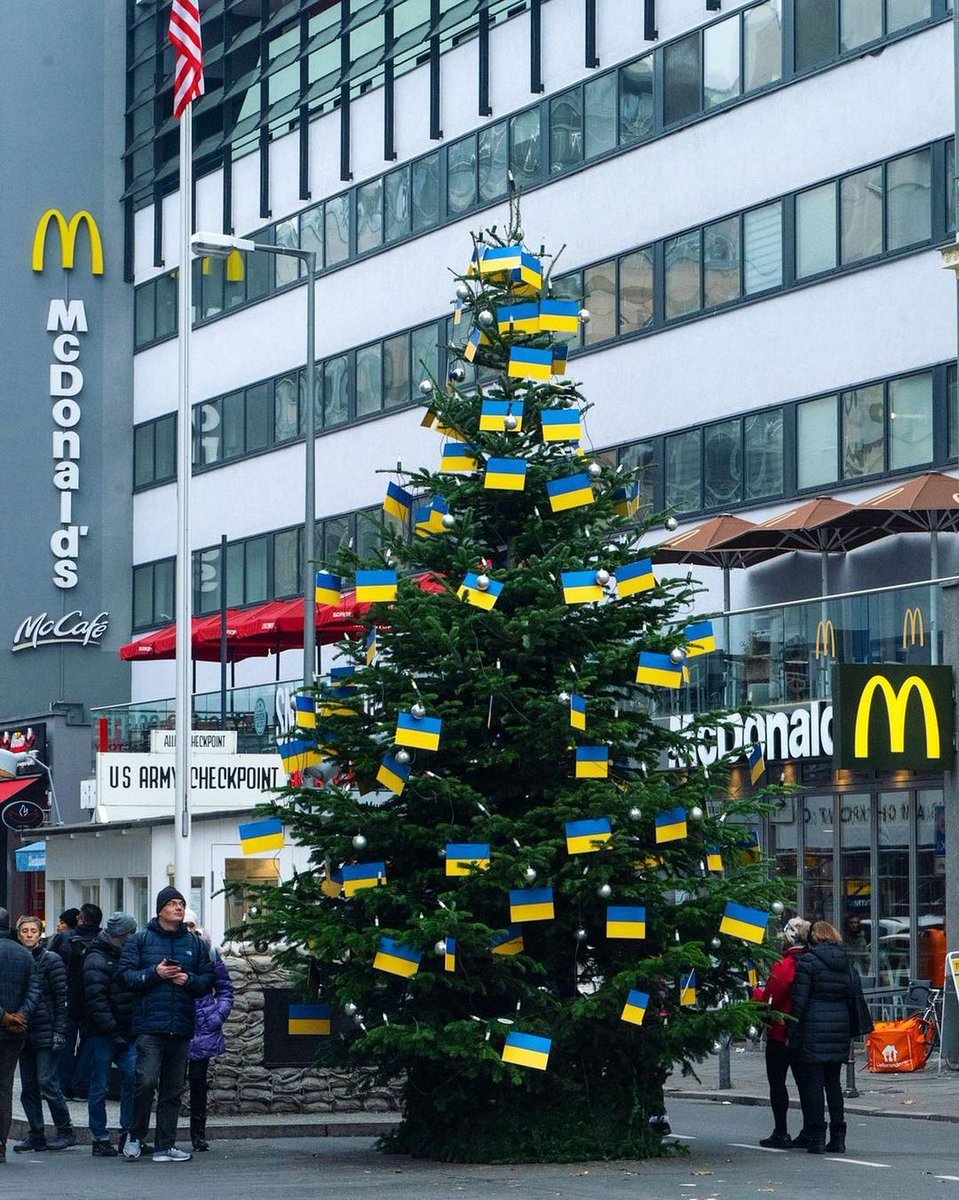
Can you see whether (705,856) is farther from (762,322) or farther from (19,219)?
(19,219)

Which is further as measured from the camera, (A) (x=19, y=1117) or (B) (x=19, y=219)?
(B) (x=19, y=219)

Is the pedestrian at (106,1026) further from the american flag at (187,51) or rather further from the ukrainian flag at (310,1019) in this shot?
the american flag at (187,51)

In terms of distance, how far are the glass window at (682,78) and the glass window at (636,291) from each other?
2267mm

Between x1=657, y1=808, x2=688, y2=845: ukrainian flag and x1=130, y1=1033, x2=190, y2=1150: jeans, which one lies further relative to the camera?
x1=130, y1=1033, x2=190, y2=1150: jeans

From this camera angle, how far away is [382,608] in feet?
52.8

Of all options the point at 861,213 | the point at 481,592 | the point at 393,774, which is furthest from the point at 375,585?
the point at 861,213

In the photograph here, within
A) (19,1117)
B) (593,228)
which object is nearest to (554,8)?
(593,228)

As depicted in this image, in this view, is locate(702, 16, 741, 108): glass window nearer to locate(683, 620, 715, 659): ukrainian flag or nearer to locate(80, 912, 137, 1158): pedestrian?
locate(683, 620, 715, 659): ukrainian flag

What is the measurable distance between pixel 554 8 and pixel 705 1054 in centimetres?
2881

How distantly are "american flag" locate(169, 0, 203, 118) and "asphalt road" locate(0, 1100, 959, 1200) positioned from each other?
1446 cm

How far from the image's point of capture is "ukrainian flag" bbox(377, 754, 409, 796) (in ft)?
50.9

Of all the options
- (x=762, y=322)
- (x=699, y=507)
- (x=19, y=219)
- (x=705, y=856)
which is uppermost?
(x=19, y=219)

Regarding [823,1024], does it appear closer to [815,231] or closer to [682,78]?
[815,231]

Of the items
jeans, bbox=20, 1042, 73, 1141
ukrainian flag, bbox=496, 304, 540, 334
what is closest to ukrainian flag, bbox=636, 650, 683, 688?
ukrainian flag, bbox=496, 304, 540, 334
